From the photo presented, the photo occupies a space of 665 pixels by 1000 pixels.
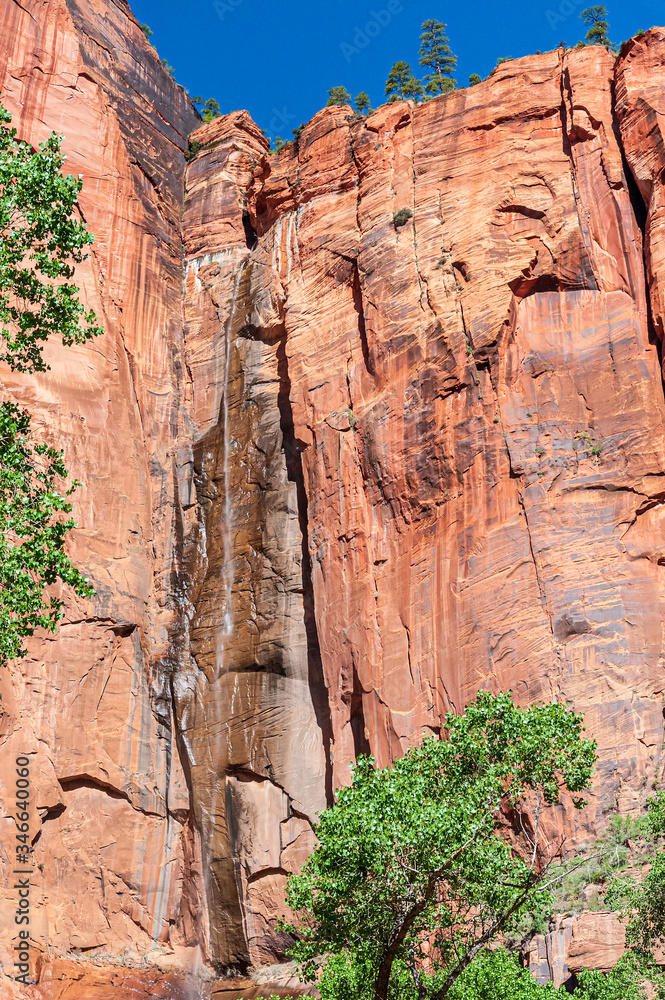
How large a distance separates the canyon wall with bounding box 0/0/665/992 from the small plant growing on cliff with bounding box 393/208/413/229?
17 centimetres

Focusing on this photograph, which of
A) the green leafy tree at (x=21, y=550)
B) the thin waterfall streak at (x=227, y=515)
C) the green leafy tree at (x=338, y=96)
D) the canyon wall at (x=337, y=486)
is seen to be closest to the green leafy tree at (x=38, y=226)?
the green leafy tree at (x=21, y=550)

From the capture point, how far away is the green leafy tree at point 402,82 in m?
54.0

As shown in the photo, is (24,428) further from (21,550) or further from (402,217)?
(402,217)

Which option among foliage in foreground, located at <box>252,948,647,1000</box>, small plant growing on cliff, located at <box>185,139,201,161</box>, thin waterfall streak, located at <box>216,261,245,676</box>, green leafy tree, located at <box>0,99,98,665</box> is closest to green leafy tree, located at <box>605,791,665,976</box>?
foliage in foreground, located at <box>252,948,647,1000</box>

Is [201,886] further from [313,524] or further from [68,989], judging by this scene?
[313,524]

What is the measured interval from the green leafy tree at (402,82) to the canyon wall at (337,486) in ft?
48.2

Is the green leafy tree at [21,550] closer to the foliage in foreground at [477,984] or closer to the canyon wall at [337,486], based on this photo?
the foliage in foreground at [477,984]

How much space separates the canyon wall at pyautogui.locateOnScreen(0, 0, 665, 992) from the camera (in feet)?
92.9

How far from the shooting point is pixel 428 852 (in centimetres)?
1489

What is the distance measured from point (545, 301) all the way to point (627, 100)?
8276 millimetres

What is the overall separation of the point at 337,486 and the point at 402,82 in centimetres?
3158

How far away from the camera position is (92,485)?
3550 centimetres

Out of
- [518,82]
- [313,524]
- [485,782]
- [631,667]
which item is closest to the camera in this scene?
[485,782]

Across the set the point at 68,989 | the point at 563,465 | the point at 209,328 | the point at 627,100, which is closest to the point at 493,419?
the point at 563,465
